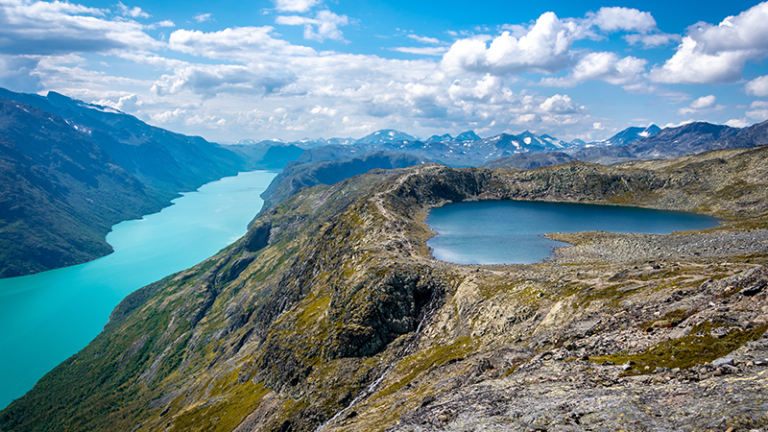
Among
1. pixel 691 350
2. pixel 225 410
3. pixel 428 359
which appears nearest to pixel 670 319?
pixel 691 350

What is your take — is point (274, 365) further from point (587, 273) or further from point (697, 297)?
point (697, 297)

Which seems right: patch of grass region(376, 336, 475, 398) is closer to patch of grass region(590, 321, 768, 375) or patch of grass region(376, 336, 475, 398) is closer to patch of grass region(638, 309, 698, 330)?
patch of grass region(638, 309, 698, 330)

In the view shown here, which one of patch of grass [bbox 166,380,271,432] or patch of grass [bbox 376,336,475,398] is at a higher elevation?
patch of grass [bbox 376,336,475,398]

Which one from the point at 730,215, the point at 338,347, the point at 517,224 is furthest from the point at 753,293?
the point at 730,215

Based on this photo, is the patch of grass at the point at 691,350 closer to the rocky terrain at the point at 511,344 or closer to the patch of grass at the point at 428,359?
the rocky terrain at the point at 511,344

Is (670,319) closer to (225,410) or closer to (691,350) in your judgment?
(691,350)

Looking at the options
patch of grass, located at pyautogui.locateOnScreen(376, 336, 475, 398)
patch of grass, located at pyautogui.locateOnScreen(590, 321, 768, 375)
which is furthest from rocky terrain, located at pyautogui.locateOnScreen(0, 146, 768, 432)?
patch of grass, located at pyautogui.locateOnScreen(376, 336, 475, 398)
